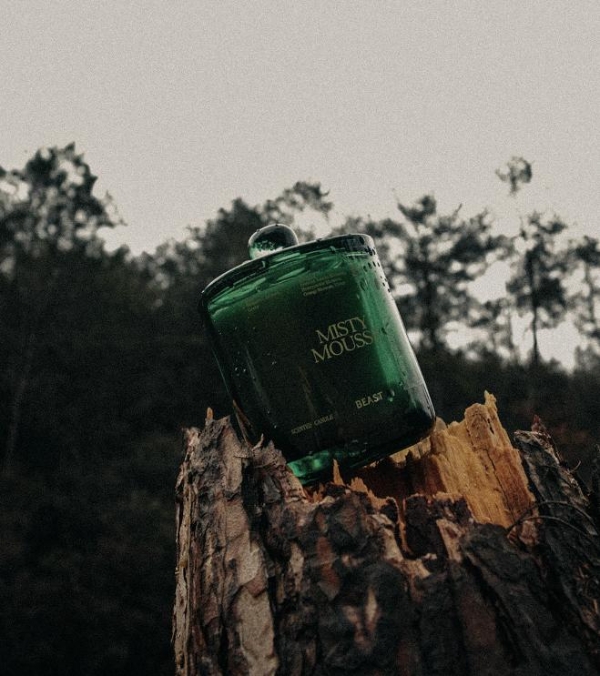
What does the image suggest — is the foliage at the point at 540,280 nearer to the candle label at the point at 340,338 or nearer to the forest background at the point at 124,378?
the forest background at the point at 124,378

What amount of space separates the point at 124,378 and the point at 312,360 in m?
21.2

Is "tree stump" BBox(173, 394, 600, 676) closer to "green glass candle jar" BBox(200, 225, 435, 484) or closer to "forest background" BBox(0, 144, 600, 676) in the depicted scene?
"green glass candle jar" BBox(200, 225, 435, 484)

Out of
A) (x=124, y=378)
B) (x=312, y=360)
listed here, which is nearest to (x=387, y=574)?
(x=312, y=360)

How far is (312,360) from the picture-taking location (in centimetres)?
155

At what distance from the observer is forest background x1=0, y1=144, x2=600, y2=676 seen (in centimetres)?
1505

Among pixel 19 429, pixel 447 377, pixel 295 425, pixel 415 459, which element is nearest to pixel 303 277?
pixel 295 425

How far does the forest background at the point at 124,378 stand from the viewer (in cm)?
1505

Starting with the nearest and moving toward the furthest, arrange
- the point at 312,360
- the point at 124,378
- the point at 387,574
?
the point at 387,574 → the point at 312,360 → the point at 124,378

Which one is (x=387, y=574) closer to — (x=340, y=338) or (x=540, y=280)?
(x=340, y=338)

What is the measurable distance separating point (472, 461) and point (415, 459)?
144 mm

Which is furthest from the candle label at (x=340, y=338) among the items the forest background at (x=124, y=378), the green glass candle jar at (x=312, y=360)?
the forest background at (x=124, y=378)

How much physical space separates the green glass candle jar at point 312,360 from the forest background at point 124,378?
1442cm

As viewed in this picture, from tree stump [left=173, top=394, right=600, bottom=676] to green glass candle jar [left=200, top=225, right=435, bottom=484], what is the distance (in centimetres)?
9

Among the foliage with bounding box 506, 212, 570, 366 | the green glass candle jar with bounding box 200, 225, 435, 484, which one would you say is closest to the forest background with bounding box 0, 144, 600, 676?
the foliage with bounding box 506, 212, 570, 366
